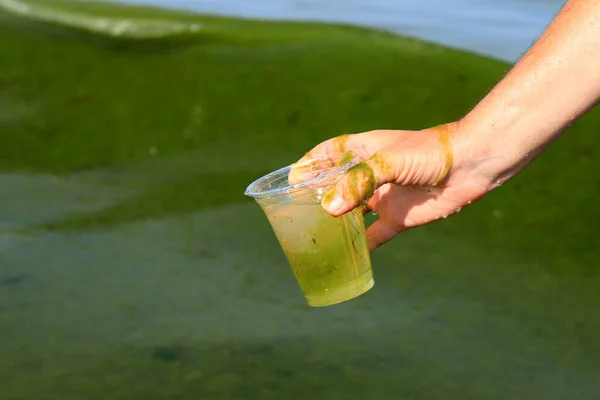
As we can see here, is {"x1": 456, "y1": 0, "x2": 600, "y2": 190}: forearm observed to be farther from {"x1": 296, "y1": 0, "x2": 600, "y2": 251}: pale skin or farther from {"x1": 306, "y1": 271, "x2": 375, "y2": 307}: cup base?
{"x1": 306, "y1": 271, "x2": 375, "y2": 307}: cup base

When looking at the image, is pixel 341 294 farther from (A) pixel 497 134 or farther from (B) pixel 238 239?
(B) pixel 238 239

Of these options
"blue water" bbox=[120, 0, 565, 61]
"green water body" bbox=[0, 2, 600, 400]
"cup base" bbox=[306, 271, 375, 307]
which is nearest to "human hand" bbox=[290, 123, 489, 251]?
"cup base" bbox=[306, 271, 375, 307]

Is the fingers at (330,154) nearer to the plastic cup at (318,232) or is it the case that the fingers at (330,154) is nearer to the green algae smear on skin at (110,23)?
the plastic cup at (318,232)

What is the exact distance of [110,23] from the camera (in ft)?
11.7

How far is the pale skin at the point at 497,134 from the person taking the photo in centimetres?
156

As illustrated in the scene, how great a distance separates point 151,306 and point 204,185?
0.63m

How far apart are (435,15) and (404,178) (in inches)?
98.7

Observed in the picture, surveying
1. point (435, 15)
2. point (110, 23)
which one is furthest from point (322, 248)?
→ point (435, 15)

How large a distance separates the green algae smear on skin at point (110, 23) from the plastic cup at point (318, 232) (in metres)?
1.86

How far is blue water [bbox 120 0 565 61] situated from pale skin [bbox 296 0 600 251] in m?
1.73

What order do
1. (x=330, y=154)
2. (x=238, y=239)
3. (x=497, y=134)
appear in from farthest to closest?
(x=238, y=239) → (x=330, y=154) → (x=497, y=134)

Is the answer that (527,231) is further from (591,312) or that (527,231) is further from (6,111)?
(6,111)

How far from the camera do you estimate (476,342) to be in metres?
2.29

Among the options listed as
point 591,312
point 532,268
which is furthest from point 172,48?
point 591,312
